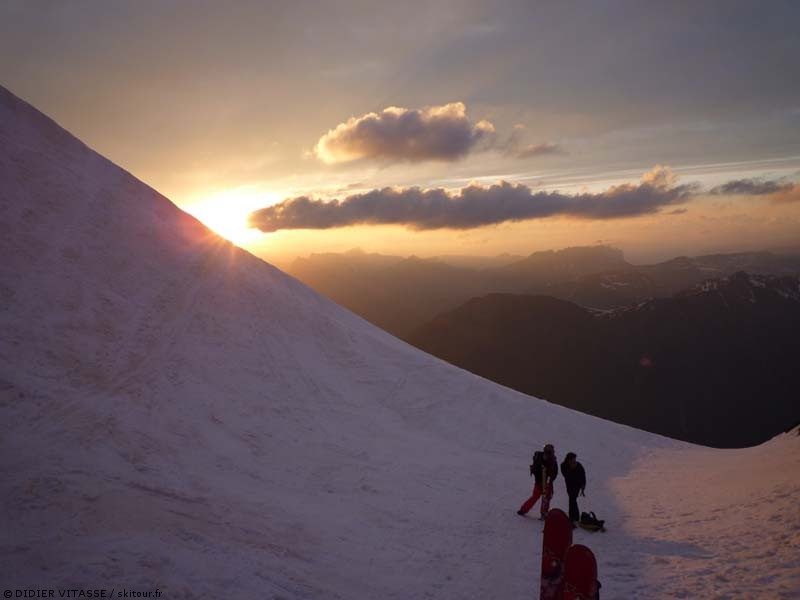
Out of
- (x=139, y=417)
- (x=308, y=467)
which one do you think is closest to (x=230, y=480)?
(x=308, y=467)

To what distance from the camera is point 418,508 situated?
12547 mm

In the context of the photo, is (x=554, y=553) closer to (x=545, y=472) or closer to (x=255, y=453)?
(x=545, y=472)

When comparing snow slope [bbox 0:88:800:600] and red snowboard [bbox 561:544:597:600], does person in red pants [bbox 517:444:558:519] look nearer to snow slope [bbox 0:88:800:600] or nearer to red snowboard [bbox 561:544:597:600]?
snow slope [bbox 0:88:800:600]

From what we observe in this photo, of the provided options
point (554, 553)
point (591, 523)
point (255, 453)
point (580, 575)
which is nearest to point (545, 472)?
point (591, 523)

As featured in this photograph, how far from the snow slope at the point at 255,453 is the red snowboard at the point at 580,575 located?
3352mm

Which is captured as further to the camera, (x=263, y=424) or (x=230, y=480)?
(x=263, y=424)

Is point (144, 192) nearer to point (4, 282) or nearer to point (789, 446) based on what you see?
point (4, 282)

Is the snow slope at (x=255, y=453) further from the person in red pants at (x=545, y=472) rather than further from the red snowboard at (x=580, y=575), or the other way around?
the red snowboard at (x=580, y=575)

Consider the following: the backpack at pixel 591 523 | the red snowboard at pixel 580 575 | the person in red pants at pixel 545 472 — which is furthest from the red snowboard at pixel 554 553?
the backpack at pixel 591 523

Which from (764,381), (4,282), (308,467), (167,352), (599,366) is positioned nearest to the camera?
(308,467)

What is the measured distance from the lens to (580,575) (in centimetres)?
519

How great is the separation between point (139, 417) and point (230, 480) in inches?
153

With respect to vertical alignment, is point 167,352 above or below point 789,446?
above

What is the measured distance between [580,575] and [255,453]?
11.4 m
